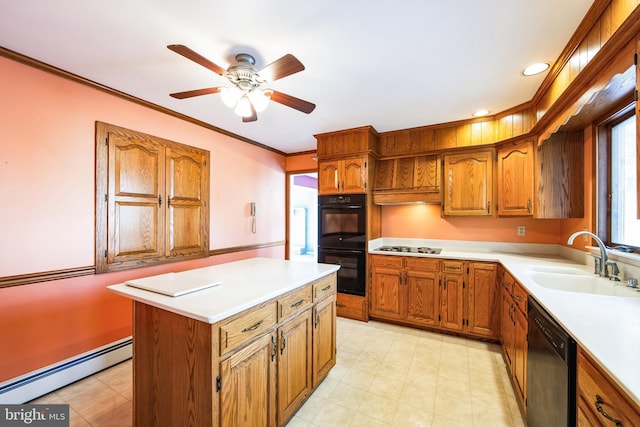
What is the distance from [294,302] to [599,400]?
55.3 inches

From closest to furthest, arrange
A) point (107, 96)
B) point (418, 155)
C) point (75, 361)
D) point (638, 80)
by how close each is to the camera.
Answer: point (638, 80), point (75, 361), point (107, 96), point (418, 155)

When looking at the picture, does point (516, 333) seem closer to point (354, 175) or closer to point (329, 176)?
point (354, 175)

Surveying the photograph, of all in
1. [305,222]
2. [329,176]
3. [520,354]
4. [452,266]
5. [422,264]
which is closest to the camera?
[520,354]

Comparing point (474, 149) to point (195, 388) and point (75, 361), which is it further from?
point (75, 361)

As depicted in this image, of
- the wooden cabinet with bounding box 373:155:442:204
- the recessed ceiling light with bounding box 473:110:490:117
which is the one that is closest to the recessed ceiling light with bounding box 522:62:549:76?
the recessed ceiling light with bounding box 473:110:490:117

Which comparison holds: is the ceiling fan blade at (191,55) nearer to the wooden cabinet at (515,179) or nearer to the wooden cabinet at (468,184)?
the wooden cabinet at (468,184)

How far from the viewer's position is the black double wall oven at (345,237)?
11.3 ft

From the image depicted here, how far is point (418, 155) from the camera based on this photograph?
3.44m

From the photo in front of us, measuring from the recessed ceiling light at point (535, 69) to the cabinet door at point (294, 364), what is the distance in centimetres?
246

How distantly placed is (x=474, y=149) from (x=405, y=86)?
142cm

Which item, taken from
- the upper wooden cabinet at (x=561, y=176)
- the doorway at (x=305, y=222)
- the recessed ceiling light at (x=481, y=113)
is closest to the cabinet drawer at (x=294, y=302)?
the upper wooden cabinet at (x=561, y=176)

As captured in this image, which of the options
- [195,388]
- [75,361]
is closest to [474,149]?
[195,388]

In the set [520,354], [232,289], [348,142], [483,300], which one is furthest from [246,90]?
[483,300]

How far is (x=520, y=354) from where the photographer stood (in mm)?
1860
